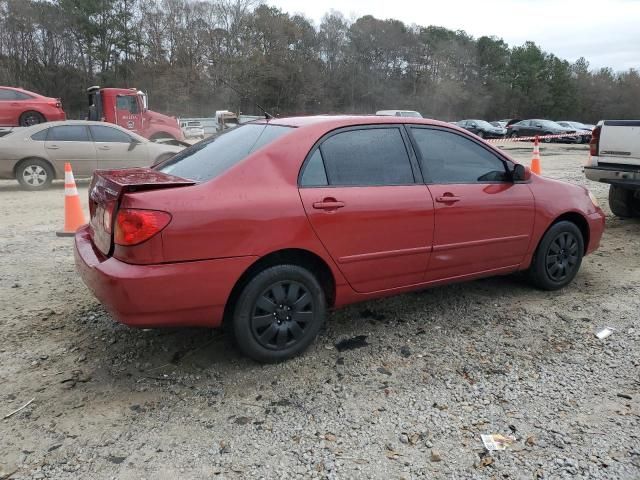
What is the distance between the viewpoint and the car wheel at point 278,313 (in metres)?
3.02

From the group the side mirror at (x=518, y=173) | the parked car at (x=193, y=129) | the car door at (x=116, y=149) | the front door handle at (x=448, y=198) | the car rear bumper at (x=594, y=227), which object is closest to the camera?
the front door handle at (x=448, y=198)

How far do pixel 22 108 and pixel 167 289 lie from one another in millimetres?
16013

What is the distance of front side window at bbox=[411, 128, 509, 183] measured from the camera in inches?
147

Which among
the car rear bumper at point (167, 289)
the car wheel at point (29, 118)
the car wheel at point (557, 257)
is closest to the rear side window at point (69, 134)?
the car wheel at point (29, 118)

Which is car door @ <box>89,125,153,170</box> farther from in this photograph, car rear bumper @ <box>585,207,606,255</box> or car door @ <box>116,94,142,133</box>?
car rear bumper @ <box>585,207,606,255</box>

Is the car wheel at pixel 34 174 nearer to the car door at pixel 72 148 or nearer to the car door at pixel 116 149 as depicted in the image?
the car door at pixel 72 148

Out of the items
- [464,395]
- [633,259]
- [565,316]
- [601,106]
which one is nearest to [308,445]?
[464,395]

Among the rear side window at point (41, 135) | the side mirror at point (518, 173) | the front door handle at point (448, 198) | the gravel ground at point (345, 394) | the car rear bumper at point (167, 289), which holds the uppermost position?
the rear side window at point (41, 135)

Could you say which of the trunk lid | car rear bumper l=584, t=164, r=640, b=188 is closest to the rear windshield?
the trunk lid

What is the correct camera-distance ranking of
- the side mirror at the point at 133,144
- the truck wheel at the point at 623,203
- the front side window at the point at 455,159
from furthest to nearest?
the side mirror at the point at 133,144
the truck wheel at the point at 623,203
the front side window at the point at 455,159

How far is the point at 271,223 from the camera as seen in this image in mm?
2988

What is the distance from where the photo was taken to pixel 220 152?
11.2 ft

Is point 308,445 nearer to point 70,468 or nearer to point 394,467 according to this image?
point 394,467

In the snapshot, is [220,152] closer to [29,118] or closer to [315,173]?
[315,173]
